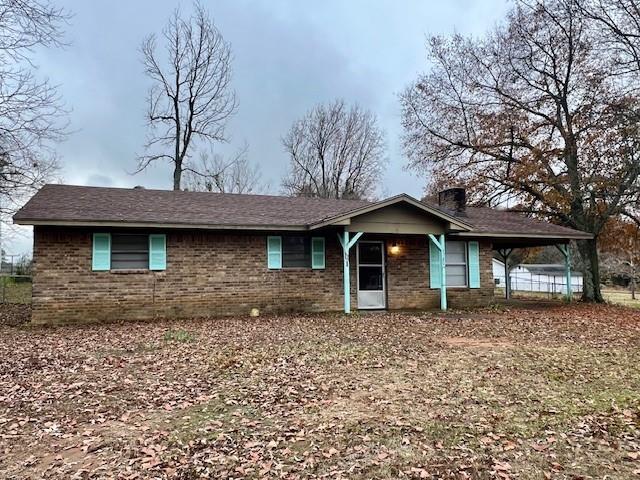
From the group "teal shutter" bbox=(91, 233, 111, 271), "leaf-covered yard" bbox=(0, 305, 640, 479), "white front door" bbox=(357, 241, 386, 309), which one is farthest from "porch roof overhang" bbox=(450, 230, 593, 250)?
"teal shutter" bbox=(91, 233, 111, 271)

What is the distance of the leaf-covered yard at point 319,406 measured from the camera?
11.6 feet

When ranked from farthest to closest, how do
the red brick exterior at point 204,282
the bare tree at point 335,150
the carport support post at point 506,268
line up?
1. the bare tree at point 335,150
2. the carport support post at point 506,268
3. the red brick exterior at point 204,282

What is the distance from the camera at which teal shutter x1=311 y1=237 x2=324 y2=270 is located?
13.1m

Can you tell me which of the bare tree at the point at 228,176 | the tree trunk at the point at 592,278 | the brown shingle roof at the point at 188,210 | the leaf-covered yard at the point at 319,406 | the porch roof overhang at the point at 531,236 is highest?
the bare tree at the point at 228,176

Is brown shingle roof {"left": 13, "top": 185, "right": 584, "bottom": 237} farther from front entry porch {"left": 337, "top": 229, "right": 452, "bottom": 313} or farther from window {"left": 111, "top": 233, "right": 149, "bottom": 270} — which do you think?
front entry porch {"left": 337, "top": 229, "right": 452, "bottom": 313}

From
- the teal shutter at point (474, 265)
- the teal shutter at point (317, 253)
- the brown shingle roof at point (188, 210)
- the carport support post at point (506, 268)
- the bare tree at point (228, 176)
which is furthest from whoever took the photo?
the bare tree at point (228, 176)

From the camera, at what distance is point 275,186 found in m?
34.8

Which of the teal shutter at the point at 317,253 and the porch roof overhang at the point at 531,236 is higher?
the porch roof overhang at the point at 531,236

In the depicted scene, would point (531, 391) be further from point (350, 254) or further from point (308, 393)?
point (350, 254)

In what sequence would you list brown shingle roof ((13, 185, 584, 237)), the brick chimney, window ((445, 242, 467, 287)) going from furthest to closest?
the brick chimney → window ((445, 242, 467, 287)) → brown shingle roof ((13, 185, 584, 237))

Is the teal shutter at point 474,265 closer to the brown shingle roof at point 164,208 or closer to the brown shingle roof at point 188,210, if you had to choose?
the brown shingle roof at point 188,210

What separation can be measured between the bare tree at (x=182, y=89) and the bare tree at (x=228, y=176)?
5.00 meters

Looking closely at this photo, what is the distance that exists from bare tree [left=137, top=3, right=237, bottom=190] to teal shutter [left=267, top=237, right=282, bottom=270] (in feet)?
42.8

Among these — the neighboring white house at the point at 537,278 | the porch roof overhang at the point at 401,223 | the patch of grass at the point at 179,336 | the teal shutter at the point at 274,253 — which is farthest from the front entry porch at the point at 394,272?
the neighboring white house at the point at 537,278
